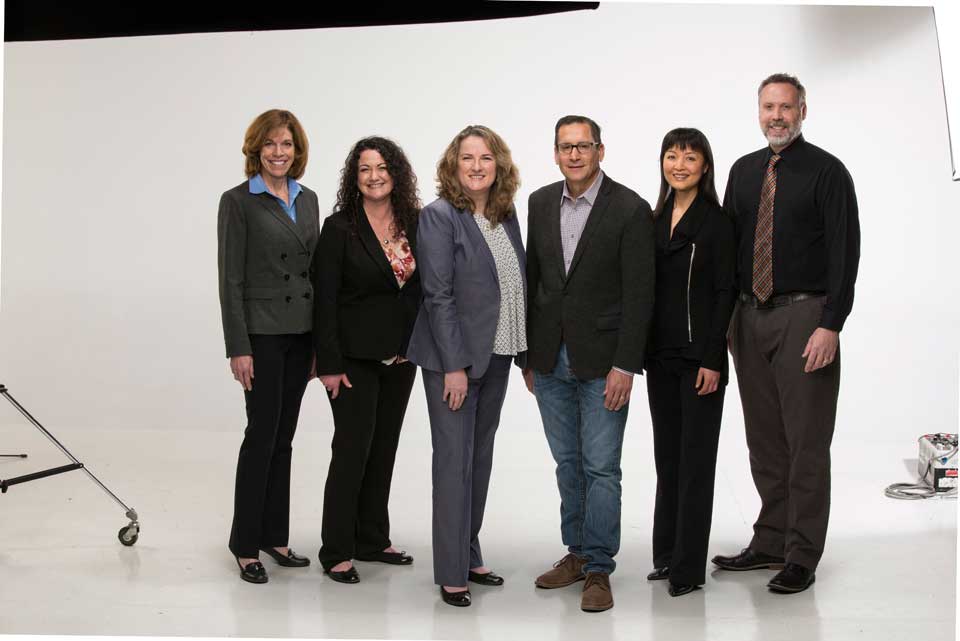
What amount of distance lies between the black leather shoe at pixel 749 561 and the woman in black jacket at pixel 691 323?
310mm

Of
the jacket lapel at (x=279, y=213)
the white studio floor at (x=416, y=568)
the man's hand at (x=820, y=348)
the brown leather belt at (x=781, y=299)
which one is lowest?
the white studio floor at (x=416, y=568)

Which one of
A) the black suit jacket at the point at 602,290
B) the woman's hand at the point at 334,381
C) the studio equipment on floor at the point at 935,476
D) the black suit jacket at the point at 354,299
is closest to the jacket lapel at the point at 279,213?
the black suit jacket at the point at 354,299

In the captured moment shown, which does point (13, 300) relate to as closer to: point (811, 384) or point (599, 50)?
point (599, 50)

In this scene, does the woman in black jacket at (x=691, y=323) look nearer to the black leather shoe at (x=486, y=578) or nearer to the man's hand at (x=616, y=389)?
the man's hand at (x=616, y=389)

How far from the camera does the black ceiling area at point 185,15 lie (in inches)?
164

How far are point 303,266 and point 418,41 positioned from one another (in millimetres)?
2573

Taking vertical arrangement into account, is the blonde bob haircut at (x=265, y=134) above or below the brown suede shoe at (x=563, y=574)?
above

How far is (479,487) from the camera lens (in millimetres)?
3871

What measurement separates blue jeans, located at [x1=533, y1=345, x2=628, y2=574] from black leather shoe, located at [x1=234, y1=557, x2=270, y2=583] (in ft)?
3.43

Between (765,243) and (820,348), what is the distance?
39 centimetres

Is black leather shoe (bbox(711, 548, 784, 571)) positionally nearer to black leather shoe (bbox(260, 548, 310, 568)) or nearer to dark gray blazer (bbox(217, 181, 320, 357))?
black leather shoe (bbox(260, 548, 310, 568))

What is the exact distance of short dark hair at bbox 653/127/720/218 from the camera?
3729mm

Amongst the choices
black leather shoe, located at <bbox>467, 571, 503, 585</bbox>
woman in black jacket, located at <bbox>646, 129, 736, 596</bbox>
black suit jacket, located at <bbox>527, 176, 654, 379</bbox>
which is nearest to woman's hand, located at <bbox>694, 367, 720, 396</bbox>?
woman in black jacket, located at <bbox>646, 129, 736, 596</bbox>

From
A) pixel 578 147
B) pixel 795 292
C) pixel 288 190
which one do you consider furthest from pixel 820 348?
pixel 288 190
